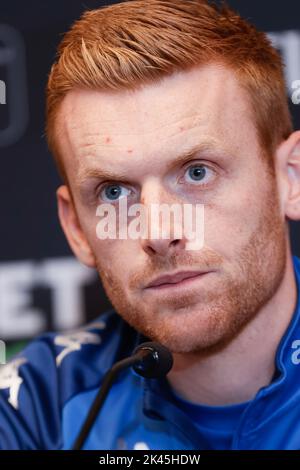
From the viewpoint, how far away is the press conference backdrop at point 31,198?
4.77ft

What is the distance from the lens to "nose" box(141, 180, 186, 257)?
3.62 feet

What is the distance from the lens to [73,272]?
1496 millimetres

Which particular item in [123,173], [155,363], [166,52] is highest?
[166,52]

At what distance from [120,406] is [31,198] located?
423 mm

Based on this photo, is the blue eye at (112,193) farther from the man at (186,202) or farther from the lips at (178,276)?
the lips at (178,276)

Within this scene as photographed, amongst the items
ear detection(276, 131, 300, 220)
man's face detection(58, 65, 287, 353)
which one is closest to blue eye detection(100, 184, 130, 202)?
man's face detection(58, 65, 287, 353)

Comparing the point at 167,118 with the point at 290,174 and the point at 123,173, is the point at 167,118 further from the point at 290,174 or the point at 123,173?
the point at 290,174

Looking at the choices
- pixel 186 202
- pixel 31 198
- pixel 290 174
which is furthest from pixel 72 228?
pixel 290 174

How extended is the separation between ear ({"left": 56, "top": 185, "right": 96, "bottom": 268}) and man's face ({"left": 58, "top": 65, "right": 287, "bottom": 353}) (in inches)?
5.0

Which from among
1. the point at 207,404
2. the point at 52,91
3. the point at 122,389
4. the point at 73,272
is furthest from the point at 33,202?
the point at 207,404

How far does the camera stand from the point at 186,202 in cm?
116

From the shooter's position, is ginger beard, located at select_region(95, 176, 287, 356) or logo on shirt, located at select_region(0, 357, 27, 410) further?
logo on shirt, located at select_region(0, 357, 27, 410)

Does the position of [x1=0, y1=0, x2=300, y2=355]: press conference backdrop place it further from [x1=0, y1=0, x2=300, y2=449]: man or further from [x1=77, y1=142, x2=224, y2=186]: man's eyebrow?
[x1=77, y1=142, x2=224, y2=186]: man's eyebrow

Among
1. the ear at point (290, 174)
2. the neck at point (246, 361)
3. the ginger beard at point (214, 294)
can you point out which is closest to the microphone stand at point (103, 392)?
the ginger beard at point (214, 294)
